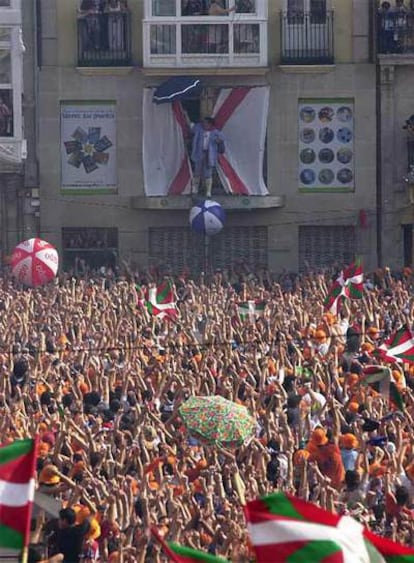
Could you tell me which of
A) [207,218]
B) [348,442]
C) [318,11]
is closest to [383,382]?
[348,442]

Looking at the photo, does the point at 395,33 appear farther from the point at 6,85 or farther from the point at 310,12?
the point at 6,85

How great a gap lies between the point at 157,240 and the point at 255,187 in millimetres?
2288

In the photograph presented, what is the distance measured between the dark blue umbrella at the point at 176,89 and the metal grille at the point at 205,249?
2.67 m

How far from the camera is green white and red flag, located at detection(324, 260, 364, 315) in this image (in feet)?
102

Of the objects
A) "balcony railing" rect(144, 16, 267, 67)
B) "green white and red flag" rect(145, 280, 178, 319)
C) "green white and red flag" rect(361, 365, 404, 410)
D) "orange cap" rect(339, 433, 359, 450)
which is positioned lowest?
"orange cap" rect(339, 433, 359, 450)

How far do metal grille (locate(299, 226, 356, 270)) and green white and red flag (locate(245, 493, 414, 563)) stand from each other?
3508 cm

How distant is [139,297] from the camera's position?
111 ft

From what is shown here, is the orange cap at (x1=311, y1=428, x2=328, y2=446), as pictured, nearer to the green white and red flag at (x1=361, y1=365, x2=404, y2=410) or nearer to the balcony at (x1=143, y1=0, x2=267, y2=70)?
the green white and red flag at (x1=361, y1=365, x2=404, y2=410)

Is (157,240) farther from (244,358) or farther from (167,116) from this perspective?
(244,358)

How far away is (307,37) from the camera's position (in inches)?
1832

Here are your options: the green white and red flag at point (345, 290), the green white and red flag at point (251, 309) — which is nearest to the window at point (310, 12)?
the green white and red flag at point (345, 290)

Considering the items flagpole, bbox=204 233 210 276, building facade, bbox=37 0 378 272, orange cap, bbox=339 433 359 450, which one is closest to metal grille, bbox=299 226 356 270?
building facade, bbox=37 0 378 272


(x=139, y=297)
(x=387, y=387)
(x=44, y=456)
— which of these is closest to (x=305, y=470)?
(x=44, y=456)

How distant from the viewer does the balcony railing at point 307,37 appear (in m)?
46.2
